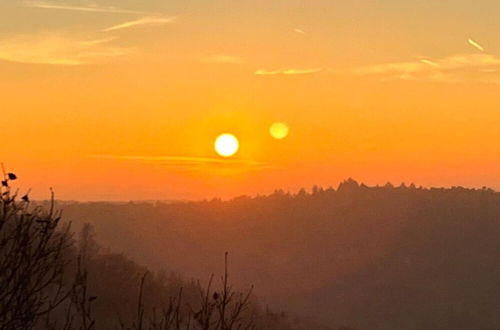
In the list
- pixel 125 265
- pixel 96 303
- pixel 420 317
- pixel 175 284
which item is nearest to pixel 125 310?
pixel 96 303

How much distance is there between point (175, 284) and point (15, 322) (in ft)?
248

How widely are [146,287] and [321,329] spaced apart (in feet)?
151

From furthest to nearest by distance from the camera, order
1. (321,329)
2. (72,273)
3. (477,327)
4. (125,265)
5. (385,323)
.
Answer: (385,323), (477,327), (321,329), (125,265), (72,273)

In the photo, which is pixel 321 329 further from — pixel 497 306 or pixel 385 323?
pixel 497 306

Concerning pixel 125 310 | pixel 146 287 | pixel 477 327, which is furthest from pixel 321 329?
pixel 477 327

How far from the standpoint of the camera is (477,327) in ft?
578

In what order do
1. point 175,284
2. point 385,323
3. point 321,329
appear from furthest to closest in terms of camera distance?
point 385,323 → point 321,329 → point 175,284

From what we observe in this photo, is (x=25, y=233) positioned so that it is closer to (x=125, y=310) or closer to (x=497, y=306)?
(x=125, y=310)

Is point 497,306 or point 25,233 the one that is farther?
point 497,306

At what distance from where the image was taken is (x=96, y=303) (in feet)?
188

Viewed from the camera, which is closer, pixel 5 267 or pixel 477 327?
pixel 5 267

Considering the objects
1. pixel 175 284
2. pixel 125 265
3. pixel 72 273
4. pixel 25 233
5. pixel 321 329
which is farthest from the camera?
pixel 321 329

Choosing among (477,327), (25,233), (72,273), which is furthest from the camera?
(477,327)

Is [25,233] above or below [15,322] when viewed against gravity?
above
